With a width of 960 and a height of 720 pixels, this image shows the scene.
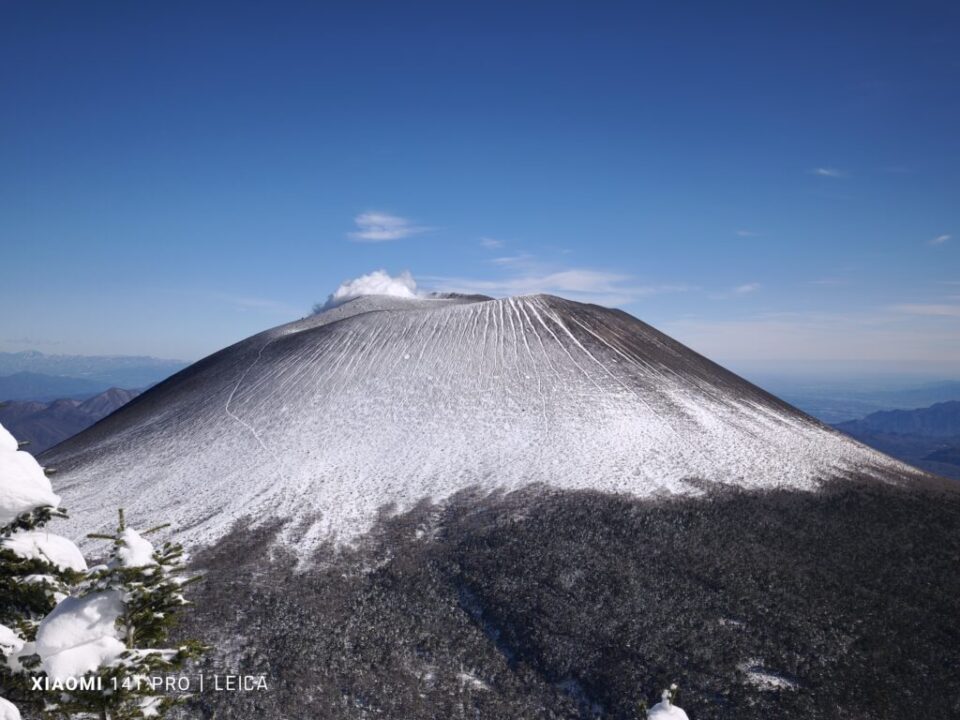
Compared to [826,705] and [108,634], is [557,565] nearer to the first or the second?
[826,705]

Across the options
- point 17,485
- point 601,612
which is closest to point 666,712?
point 17,485

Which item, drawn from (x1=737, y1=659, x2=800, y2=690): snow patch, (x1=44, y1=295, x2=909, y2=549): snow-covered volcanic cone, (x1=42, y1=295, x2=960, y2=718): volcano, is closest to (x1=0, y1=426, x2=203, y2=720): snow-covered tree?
(x1=42, y1=295, x2=960, y2=718): volcano

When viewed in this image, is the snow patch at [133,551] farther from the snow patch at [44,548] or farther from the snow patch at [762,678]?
the snow patch at [762,678]

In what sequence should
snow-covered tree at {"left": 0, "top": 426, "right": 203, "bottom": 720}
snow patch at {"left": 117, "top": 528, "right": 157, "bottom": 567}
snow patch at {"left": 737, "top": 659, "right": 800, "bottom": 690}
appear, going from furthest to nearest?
snow patch at {"left": 737, "top": 659, "right": 800, "bottom": 690}
snow patch at {"left": 117, "top": 528, "right": 157, "bottom": 567}
snow-covered tree at {"left": 0, "top": 426, "right": 203, "bottom": 720}

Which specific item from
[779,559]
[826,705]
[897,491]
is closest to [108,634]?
[826,705]

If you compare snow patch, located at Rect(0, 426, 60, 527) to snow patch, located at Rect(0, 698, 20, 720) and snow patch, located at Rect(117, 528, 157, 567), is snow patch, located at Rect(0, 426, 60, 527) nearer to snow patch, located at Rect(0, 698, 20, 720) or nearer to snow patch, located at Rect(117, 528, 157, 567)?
snow patch, located at Rect(117, 528, 157, 567)
